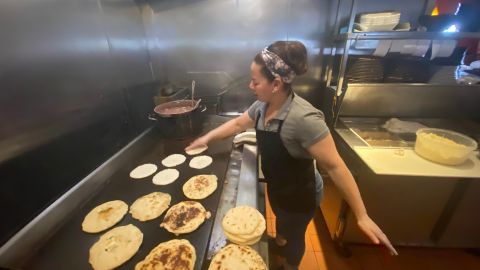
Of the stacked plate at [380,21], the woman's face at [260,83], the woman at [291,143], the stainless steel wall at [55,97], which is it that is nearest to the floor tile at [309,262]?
the woman at [291,143]

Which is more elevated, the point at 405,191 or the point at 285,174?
the point at 285,174

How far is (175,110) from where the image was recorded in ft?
5.41

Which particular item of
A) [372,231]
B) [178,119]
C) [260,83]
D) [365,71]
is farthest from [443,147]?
[178,119]

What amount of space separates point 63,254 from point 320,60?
2256 millimetres

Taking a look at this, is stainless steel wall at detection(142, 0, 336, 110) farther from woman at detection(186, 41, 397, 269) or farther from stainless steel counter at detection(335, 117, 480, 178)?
woman at detection(186, 41, 397, 269)

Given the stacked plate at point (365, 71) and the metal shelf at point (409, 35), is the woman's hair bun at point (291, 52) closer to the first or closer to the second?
the metal shelf at point (409, 35)

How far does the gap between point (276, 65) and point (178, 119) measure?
863 mm

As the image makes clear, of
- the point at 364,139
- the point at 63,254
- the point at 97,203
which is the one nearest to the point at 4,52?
the point at 97,203

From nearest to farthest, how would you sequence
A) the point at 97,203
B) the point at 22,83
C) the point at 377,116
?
the point at 22,83, the point at 97,203, the point at 377,116

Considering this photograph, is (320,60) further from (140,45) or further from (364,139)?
(140,45)

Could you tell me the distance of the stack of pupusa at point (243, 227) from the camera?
0.83 m

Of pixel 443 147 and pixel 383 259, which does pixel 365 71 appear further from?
pixel 383 259

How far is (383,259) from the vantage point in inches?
70.3

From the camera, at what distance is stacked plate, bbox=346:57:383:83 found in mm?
1762
